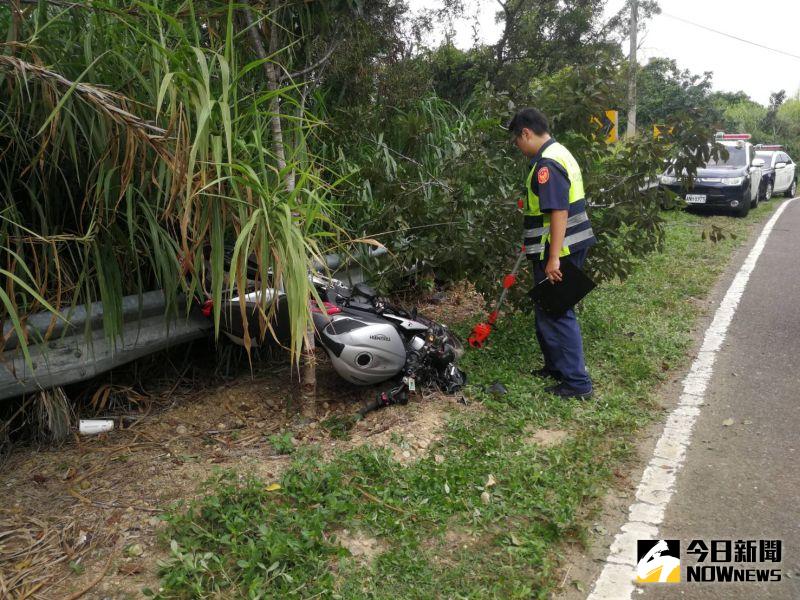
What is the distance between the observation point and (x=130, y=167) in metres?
3.25

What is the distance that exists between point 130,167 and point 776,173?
2116 centimetres

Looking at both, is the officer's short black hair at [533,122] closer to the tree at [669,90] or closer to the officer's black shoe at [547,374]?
the officer's black shoe at [547,374]

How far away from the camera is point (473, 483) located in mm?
3570

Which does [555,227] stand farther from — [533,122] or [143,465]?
[143,465]

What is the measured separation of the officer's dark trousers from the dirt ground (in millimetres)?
811

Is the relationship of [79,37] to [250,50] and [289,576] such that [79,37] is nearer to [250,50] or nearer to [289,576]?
[250,50]

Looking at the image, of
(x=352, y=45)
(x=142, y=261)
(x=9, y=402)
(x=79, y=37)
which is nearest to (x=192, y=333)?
(x=142, y=261)

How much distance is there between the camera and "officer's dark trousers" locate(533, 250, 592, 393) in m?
4.82

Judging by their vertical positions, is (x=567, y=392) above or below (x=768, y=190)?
below

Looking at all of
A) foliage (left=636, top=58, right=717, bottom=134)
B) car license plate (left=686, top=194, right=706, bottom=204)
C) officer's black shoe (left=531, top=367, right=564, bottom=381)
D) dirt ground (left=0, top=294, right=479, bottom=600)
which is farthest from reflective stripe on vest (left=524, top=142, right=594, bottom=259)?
foliage (left=636, top=58, right=717, bottom=134)

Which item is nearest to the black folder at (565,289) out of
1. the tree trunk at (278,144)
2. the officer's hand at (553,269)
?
the officer's hand at (553,269)

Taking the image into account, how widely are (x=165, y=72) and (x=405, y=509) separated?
89.8 inches

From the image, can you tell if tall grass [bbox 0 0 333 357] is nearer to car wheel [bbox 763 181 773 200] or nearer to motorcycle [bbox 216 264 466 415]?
motorcycle [bbox 216 264 466 415]

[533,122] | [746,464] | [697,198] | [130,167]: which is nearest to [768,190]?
[697,198]
